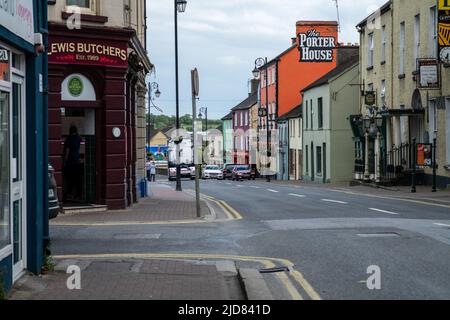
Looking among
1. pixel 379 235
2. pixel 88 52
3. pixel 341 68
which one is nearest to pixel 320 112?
pixel 341 68

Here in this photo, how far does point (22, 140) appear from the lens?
886 centimetres

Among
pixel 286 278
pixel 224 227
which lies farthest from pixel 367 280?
pixel 224 227

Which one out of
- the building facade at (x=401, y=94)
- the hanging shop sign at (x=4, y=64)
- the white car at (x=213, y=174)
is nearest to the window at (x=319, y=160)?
the building facade at (x=401, y=94)

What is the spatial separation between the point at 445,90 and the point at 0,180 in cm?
2555

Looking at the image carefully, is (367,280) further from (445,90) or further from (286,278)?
(445,90)

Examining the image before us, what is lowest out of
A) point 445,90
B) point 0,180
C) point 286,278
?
point 286,278

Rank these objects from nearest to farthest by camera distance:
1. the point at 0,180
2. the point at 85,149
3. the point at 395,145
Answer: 1. the point at 0,180
2. the point at 85,149
3. the point at 395,145

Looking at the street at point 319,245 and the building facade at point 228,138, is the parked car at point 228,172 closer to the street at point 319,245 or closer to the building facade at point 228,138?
the building facade at point 228,138

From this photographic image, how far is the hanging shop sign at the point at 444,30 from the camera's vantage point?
91.7 ft

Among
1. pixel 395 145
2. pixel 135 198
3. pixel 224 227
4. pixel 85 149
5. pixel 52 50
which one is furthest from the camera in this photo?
pixel 395 145

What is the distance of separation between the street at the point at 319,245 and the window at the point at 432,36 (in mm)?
14034

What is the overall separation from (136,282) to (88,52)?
1103cm

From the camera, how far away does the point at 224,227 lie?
54.7 feet

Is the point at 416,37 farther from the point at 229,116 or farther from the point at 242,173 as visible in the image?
the point at 229,116
